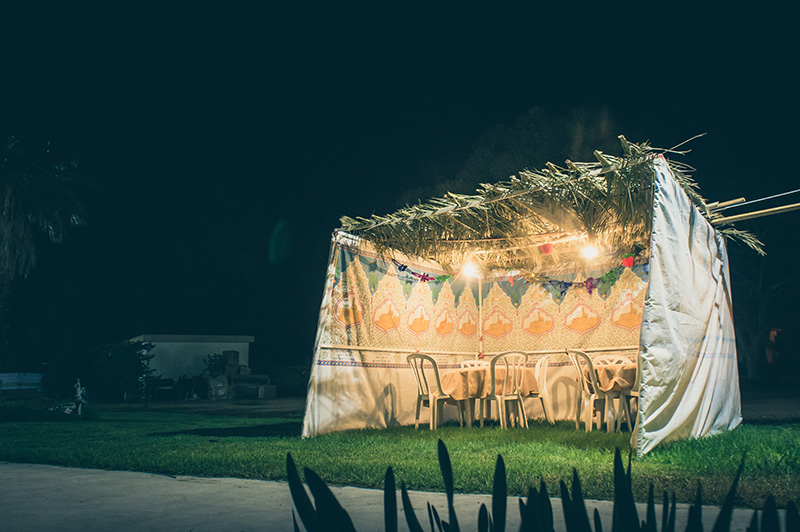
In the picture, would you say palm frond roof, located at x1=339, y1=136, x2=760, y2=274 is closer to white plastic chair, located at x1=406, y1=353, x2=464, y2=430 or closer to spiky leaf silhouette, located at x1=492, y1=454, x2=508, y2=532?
white plastic chair, located at x1=406, y1=353, x2=464, y2=430

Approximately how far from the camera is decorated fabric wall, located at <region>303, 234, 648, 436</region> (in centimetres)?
686

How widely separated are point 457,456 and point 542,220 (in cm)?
364

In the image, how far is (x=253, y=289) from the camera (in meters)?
27.2

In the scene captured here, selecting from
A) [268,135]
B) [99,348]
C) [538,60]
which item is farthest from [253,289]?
[538,60]

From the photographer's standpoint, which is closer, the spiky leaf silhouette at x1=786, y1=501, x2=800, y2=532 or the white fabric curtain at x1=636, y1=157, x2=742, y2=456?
the spiky leaf silhouette at x1=786, y1=501, x2=800, y2=532

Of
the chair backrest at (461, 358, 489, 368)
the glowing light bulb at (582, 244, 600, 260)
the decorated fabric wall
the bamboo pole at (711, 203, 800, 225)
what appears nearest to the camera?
the bamboo pole at (711, 203, 800, 225)

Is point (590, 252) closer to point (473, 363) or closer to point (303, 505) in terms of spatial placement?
point (473, 363)

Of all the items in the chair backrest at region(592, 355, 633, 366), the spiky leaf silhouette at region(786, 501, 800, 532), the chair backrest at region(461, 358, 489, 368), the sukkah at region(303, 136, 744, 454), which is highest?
the sukkah at region(303, 136, 744, 454)

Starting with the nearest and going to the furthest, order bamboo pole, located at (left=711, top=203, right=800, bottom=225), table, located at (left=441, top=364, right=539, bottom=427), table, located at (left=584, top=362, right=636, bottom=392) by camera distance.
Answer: bamboo pole, located at (left=711, top=203, right=800, bottom=225), table, located at (left=584, top=362, right=636, bottom=392), table, located at (left=441, top=364, right=539, bottom=427)

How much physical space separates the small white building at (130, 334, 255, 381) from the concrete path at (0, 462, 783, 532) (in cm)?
1514

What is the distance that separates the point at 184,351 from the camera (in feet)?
62.0

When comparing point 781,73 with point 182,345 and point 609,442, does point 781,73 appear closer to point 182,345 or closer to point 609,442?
point 609,442

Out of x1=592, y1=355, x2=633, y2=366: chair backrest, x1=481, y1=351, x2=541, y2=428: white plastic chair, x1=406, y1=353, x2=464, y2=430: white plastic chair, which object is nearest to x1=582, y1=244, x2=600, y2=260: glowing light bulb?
x1=592, y1=355, x2=633, y2=366: chair backrest

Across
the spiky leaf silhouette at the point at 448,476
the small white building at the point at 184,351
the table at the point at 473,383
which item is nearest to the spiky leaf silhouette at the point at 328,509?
the spiky leaf silhouette at the point at 448,476
